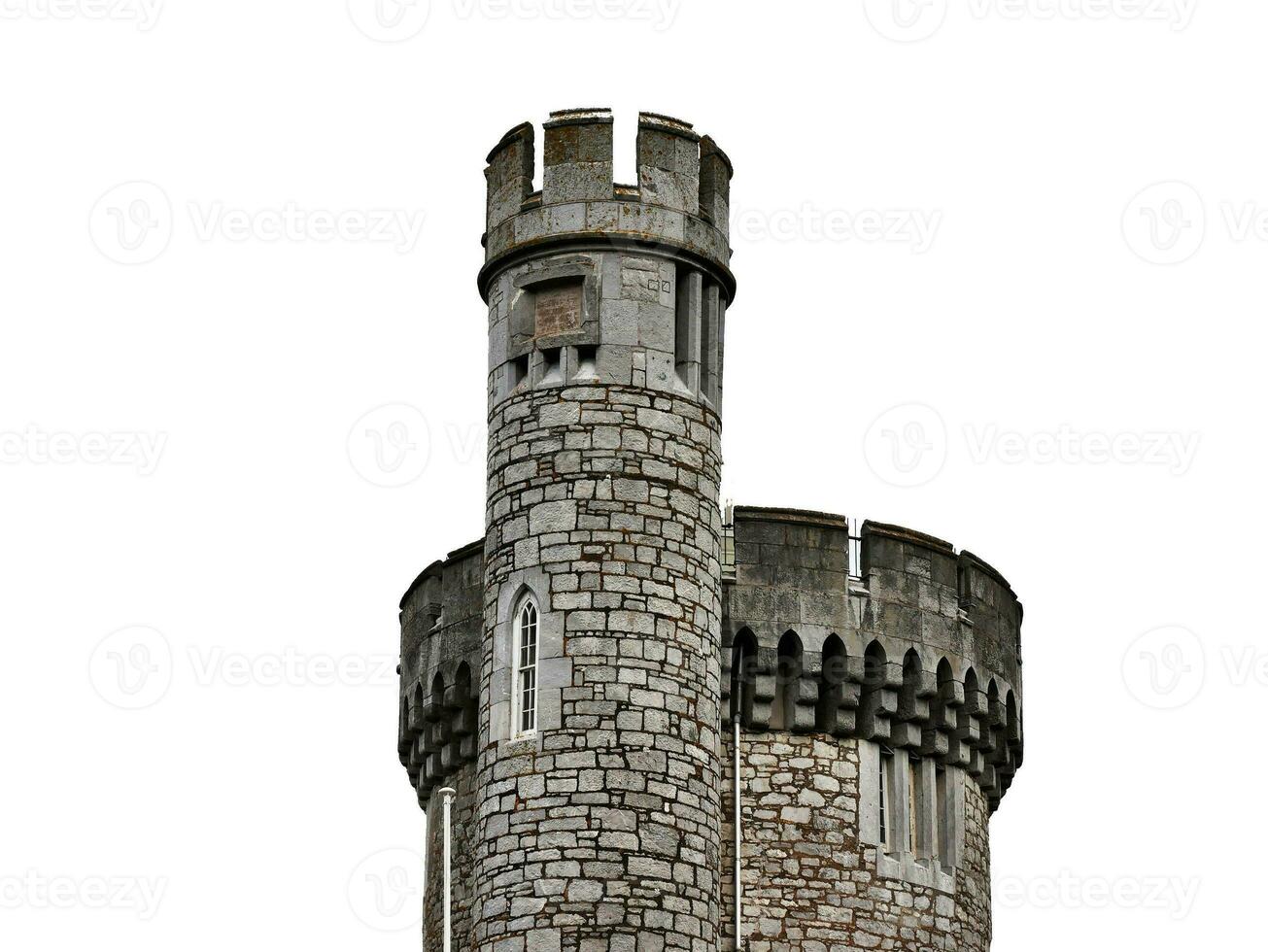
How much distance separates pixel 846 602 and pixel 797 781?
8.65 feet

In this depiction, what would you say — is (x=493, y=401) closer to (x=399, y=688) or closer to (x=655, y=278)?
(x=655, y=278)

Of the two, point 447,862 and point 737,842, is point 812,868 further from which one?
point 447,862

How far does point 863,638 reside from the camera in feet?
141

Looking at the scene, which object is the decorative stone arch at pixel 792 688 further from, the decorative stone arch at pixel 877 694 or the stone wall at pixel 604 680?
the stone wall at pixel 604 680

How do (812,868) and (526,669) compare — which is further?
(812,868)

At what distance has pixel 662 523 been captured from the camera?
3869cm

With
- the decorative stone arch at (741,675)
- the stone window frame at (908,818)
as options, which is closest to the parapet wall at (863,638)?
the decorative stone arch at (741,675)

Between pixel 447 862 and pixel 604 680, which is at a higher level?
pixel 604 680

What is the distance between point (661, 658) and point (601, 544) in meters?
1.60

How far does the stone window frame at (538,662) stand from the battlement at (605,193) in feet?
14.8

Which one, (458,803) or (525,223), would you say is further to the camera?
(458,803)

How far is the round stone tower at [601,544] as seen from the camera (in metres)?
37.4

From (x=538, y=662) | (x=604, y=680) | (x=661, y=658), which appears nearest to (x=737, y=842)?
(x=661, y=658)

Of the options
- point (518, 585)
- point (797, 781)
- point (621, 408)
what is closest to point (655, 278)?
point (621, 408)
